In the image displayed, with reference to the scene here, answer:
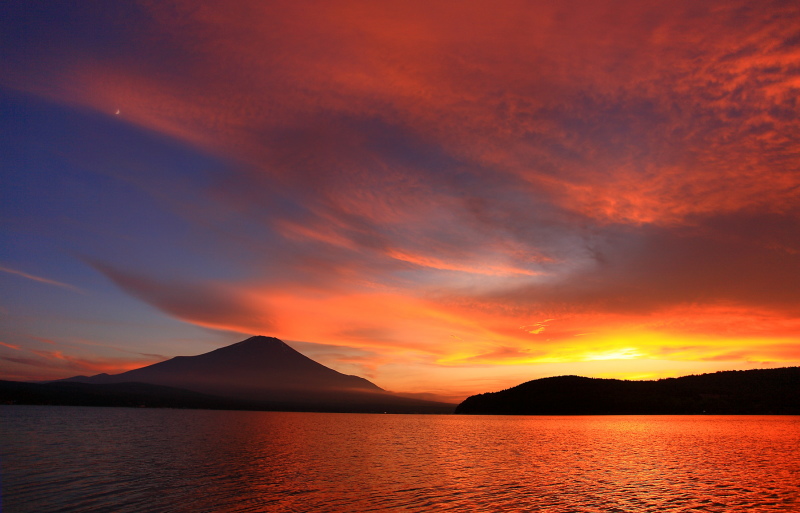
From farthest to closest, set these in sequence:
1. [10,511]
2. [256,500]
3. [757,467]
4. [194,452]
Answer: [194,452], [757,467], [256,500], [10,511]

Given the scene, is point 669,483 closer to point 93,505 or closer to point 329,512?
point 329,512

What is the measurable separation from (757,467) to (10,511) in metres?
86.5

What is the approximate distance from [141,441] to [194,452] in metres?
26.2

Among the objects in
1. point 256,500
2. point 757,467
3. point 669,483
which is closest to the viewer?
point 256,500

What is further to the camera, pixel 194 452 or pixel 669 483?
pixel 194 452

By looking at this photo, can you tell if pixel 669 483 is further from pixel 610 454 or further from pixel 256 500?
pixel 256 500

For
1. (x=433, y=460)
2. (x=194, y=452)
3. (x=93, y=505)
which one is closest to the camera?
(x=93, y=505)

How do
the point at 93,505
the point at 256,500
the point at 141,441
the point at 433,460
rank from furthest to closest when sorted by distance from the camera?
the point at 141,441 → the point at 433,460 → the point at 256,500 → the point at 93,505

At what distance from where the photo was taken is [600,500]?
139ft

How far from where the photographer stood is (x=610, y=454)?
81.6 m

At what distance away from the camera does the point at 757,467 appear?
209 ft

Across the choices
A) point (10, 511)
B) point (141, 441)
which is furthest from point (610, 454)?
point (141, 441)

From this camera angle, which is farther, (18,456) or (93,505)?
(18,456)

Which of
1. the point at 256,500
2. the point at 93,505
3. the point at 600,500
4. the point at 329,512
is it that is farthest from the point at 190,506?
the point at 600,500
